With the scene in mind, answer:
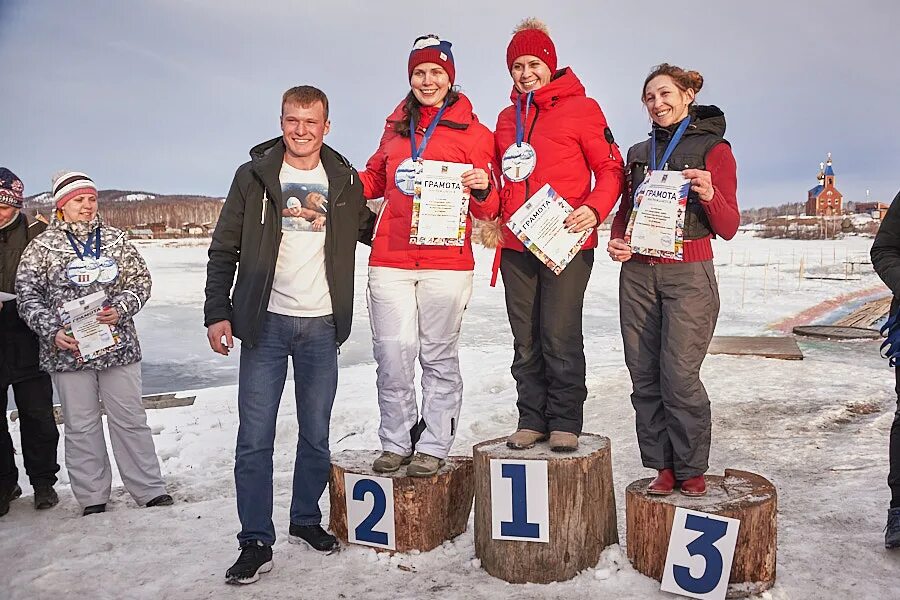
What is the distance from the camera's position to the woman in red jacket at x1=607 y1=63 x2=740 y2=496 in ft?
11.0

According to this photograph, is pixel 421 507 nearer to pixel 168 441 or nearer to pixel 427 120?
pixel 427 120

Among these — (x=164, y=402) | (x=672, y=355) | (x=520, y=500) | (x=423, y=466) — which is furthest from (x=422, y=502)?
(x=164, y=402)

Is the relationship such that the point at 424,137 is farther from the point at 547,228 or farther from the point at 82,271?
the point at 82,271

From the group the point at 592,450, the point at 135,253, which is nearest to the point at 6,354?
the point at 135,253

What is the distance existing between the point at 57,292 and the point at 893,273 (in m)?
4.59

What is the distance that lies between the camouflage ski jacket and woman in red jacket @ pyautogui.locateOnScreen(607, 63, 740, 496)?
3.06m

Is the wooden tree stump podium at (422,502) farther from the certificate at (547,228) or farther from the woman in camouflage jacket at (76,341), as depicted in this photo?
the woman in camouflage jacket at (76,341)

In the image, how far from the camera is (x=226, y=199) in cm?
357

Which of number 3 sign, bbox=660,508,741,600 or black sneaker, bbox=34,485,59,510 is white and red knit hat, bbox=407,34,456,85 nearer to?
number 3 sign, bbox=660,508,741,600

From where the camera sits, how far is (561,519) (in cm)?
341

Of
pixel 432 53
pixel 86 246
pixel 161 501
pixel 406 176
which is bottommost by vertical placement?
pixel 161 501

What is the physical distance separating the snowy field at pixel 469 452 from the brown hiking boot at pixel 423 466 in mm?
409

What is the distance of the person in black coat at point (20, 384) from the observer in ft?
15.5

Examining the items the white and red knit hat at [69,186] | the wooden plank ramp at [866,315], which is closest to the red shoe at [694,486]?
the white and red knit hat at [69,186]
